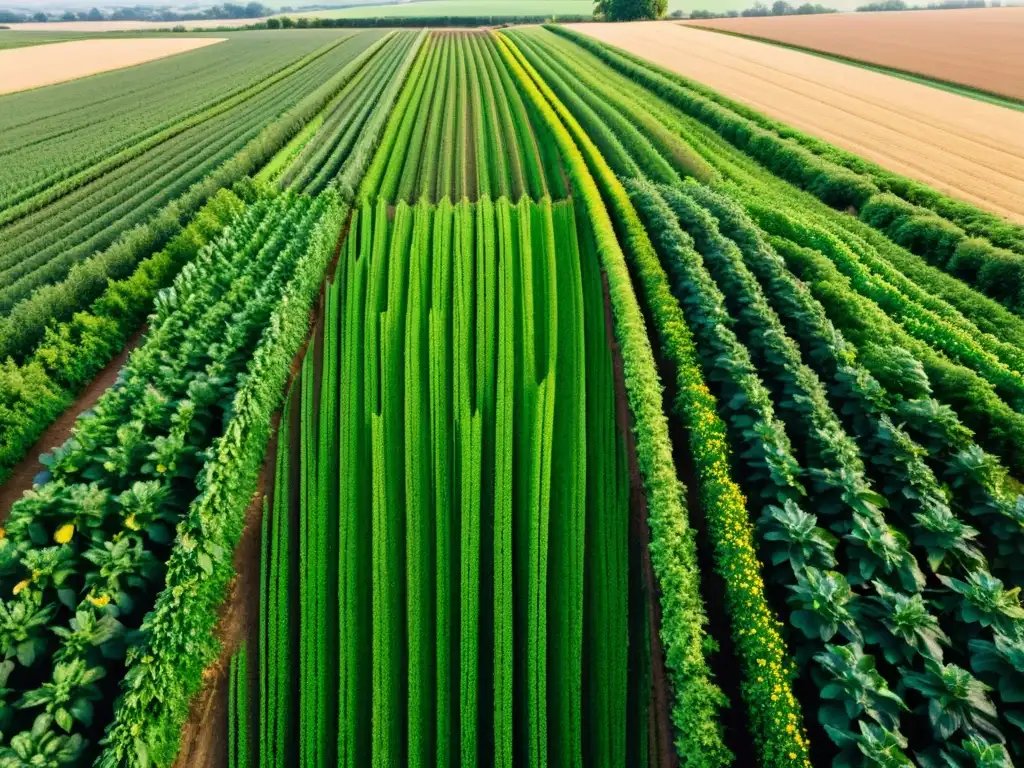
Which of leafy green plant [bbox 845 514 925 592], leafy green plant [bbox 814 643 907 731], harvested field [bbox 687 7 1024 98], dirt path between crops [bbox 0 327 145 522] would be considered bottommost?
dirt path between crops [bbox 0 327 145 522]

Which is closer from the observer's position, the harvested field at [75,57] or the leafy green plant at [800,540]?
the leafy green plant at [800,540]

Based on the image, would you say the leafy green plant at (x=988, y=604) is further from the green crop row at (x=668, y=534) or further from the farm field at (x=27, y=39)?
the farm field at (x=27, y=39)

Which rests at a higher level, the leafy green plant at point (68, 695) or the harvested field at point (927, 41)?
the harvested field at point (927, 41)

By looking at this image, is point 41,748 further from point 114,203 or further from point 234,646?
point 114,203

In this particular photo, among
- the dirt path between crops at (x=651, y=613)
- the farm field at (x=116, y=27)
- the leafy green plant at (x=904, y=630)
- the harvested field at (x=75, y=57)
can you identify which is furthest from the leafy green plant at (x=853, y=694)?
the farm field at (x=116, y=27)

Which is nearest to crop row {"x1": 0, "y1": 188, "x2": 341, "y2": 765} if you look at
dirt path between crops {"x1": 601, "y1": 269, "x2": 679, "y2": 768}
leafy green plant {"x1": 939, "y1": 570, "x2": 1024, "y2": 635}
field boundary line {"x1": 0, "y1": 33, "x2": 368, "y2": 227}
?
dirt path between crops {"x1": 601, "y1": 269, "x2": 679, "y2": 768}

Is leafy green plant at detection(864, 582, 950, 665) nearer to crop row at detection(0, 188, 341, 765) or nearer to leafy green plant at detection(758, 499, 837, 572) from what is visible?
leafy green plant at detection(758, 499, 837, 572)

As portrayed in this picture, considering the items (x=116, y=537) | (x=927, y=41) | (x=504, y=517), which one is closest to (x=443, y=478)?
(x=504, y=517)

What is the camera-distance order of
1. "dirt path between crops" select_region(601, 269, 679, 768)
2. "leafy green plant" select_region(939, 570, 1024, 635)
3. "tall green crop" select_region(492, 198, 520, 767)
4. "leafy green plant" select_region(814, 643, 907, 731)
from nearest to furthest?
"leafy green plant" select_region(814, 643, 907, 731) < "leafy green plant" select_region(939, 570, 1024, 635) < "dirt path between crops" select_region(601, 269, 679, 768) < "tall green crop" select_region(492, 198, 520, 767)
